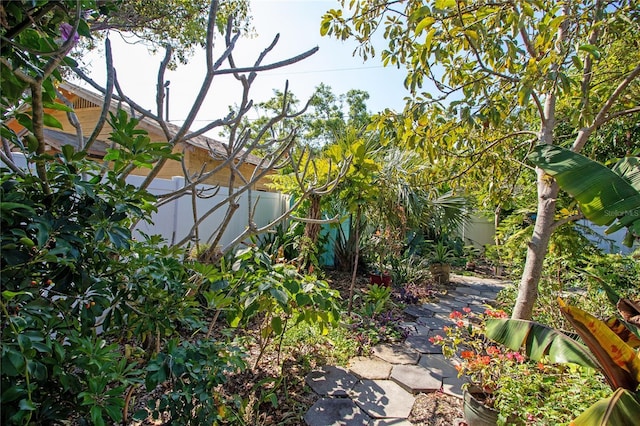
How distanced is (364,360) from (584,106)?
3.01m

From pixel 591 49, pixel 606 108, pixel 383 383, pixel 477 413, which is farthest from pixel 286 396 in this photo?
pixel 606 108

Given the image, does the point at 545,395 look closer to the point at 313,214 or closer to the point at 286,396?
the point at 286,396

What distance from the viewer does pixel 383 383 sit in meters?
3.00

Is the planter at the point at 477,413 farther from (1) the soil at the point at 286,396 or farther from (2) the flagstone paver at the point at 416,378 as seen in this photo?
(2) the flagstone paver at the point at 416,378

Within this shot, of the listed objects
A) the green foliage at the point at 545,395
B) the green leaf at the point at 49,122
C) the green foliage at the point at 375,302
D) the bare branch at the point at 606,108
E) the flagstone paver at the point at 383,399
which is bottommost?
the flagstone paver at the point at 383,399

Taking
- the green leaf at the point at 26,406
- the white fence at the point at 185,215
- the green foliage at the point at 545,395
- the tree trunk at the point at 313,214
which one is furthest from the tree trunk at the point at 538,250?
the green leaf at the point at 26,406

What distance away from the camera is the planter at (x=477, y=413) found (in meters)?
2.16

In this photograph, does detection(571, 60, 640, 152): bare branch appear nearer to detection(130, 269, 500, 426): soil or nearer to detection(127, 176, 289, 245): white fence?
detection(130, 269, 500, 426): soil

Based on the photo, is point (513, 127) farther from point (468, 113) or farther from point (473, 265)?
point (473, 265)

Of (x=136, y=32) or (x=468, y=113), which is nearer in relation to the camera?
(x=468, y=113)

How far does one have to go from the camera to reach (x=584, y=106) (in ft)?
7.77

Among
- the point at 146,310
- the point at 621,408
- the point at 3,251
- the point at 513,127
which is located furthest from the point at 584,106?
the point at 3,251

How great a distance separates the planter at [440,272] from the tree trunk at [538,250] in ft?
14.1

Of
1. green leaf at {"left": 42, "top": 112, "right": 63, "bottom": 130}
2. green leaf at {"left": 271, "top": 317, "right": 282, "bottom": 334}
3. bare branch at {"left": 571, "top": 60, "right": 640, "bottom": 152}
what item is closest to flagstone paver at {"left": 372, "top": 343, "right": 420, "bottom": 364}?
green leaf at {"left": 271, "top": 317, "right": 282, "bottom": 334}
